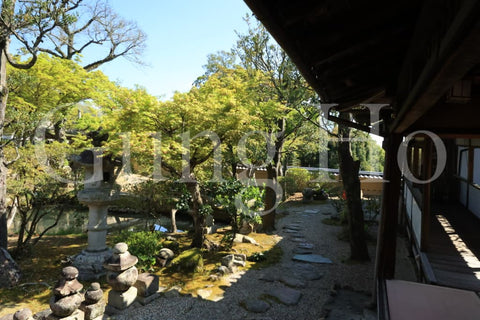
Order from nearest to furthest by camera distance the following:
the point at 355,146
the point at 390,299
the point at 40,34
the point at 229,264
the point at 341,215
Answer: the point at 390,299
the point at 40,34
the point at 229,264
the point at 341,215
the point at 355,146

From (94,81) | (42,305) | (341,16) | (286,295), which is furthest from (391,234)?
(94,81)

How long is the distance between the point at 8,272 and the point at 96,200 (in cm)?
229

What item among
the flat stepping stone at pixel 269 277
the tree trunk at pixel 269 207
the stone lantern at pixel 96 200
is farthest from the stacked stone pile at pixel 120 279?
the tree trunk at pixel 269 207

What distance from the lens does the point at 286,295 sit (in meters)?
5.97

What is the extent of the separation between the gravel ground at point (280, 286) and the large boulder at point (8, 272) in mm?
3175

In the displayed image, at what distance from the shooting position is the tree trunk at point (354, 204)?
26.2 feet

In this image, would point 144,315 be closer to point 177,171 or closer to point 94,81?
point 177,171

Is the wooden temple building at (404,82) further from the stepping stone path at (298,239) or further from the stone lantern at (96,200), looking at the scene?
the stone lantern at (96,200)

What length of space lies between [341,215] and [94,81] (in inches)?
429

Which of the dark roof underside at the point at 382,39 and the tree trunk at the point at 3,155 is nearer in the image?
the dark roof underside at the point at 382,39

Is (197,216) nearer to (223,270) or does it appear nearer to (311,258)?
(223,270)

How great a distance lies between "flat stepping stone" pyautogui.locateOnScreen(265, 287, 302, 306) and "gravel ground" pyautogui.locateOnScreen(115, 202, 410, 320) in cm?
8

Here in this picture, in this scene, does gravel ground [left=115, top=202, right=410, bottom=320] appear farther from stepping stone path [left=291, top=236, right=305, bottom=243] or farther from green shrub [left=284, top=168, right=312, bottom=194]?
green shrub [left=284, top=168, right=312, bottom=194]

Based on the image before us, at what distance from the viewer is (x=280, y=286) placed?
643cm
